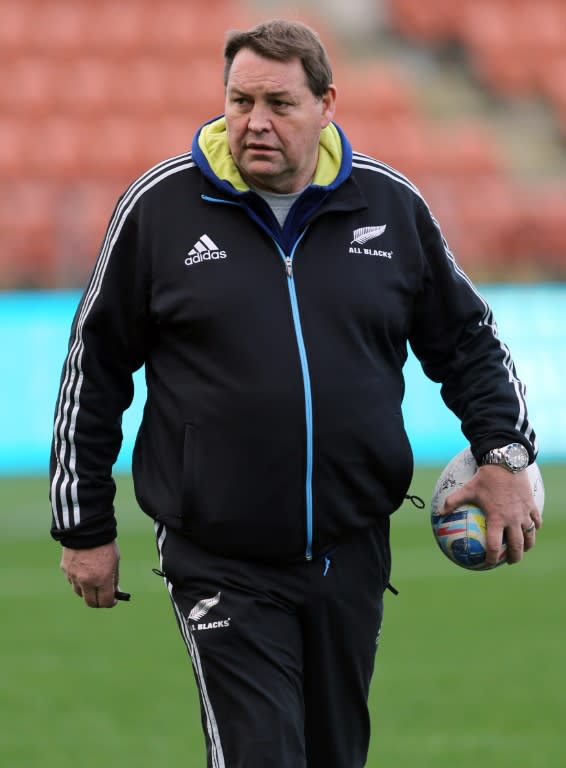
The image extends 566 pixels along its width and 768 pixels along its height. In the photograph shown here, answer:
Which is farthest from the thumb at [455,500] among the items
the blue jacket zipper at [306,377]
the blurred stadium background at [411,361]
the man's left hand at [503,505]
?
the blurred stadium background at [411,361]

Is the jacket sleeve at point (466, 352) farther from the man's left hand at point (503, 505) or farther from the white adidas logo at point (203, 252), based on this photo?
the white adidas logo at point (203, 252)

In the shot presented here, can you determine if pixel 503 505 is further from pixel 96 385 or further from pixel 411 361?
pixel 411 361

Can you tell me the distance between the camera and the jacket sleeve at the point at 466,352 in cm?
402

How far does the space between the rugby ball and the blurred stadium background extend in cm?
142

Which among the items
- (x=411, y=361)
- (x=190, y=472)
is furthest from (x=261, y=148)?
(x=411, y=361)

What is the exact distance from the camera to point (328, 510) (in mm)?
3760

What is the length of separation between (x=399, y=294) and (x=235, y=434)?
58 cm

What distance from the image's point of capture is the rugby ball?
4027 millimetres

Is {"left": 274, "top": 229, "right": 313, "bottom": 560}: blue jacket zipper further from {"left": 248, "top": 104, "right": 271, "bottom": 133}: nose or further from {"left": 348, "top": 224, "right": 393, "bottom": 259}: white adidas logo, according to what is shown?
{"left": 248, "top": 104, "right": 271, "bottom": 133}: nose

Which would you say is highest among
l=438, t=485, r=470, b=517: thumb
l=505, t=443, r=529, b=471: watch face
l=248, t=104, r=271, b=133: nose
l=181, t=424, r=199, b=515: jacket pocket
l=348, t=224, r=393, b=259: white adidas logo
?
l=248, t=104, r=271, b=133: nose

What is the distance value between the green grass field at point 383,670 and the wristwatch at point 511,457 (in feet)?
5.61

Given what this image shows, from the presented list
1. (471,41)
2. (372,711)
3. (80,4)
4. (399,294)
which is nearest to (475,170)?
(471,41)

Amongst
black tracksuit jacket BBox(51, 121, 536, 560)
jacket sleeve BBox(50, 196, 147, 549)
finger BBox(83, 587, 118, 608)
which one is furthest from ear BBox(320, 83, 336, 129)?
finger BBox(83, 587, 118, 608)

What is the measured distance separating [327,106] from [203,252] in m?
0.52
